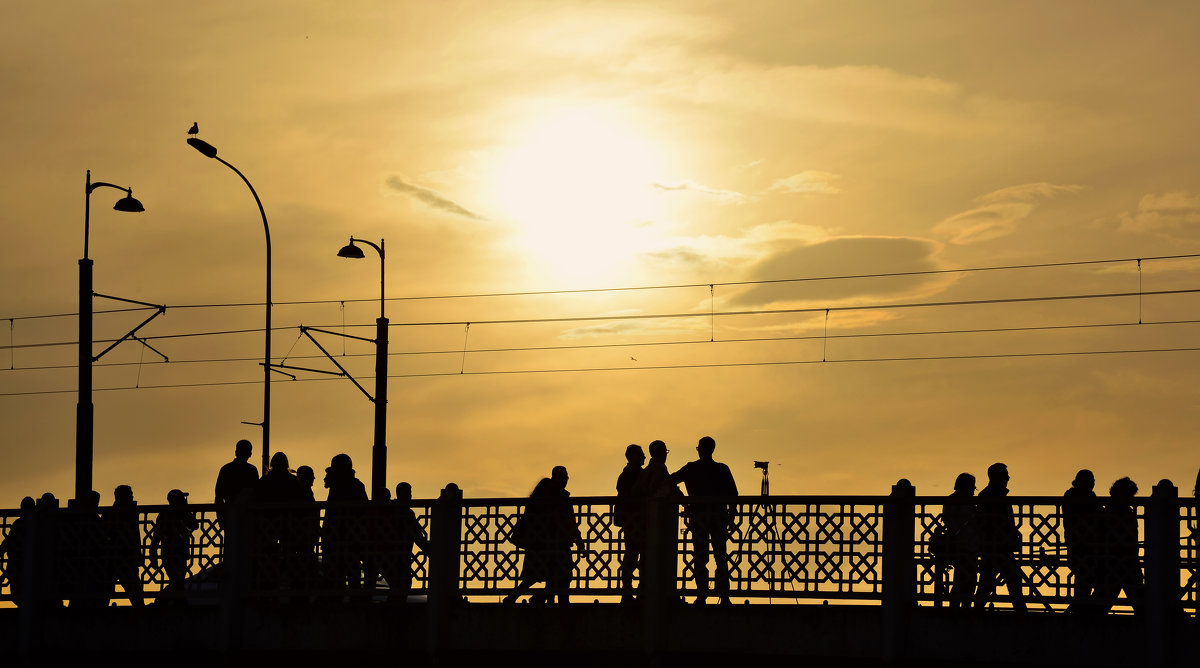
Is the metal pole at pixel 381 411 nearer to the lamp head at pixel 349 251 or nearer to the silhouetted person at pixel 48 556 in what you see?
the lamp head at pixel 349 251

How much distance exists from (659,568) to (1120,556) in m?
4.67

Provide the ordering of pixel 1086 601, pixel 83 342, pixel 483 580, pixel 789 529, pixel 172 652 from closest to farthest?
pixel 1086 601
pixel 789 529
pixel 483 580
pixel 172 652
pixel 83 342

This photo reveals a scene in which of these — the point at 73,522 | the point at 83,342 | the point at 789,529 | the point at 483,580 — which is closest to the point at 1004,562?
the point at 789,529

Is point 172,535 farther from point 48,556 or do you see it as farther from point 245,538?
point 48,556

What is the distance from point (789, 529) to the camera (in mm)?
17906

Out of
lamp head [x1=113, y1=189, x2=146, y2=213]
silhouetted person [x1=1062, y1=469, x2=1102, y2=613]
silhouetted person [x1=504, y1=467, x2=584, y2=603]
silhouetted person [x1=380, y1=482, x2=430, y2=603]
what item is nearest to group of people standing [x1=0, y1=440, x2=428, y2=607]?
silhouetted person [x1=380, y1=482, x2=430, y2=603]

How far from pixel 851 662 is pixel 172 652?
8.00m

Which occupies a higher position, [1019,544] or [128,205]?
[128,205]

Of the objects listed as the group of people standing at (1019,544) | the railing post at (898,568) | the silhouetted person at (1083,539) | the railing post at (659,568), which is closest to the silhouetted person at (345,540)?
the railing post at (659,568)

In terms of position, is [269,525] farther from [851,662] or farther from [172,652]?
[851,662]

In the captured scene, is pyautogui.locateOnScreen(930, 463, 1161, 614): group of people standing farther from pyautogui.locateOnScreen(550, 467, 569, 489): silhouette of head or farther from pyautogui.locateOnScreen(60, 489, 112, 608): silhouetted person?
pyautogui.locateOnScreen(60, 489, 112, 608): silhouetted person

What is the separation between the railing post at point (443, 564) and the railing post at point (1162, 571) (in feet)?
23.6

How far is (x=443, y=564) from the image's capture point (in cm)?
1944

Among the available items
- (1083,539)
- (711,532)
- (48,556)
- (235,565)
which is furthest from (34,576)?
(1083,539)
